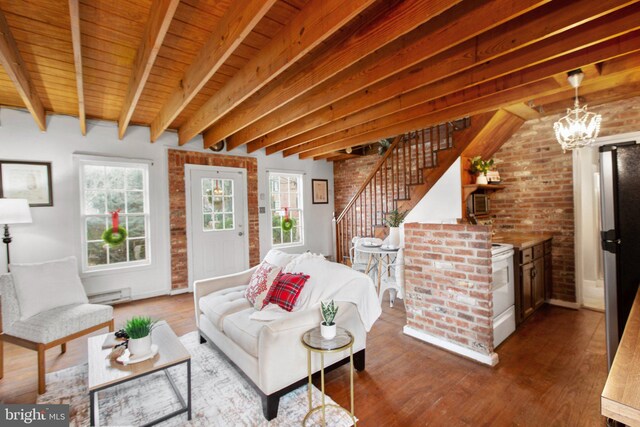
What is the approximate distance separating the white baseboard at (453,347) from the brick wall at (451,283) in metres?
0.03

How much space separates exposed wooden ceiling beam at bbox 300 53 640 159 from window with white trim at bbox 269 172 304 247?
268cm

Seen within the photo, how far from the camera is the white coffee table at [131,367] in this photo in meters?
1.61

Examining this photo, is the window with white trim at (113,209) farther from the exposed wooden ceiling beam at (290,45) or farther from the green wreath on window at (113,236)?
the exposed wooden ceiling beam at (290,45)

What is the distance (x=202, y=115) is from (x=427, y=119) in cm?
272

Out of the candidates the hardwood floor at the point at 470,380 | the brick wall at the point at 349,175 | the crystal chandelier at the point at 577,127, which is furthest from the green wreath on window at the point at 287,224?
the crystal chandelier at the point at 577,127

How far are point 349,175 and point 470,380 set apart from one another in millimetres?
4884

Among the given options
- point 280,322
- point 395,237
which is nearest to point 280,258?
point 280,322

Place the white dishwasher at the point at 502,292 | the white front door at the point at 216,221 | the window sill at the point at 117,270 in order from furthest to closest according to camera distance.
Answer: the white front door at the point at 216,221
the window sill at the point at 117,270
the white dishwasher at the point at 502,292

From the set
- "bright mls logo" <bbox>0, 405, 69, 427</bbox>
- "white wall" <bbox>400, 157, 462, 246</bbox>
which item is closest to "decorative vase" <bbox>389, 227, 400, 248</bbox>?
"white wall" <bbox>400, 157, 462, 246</bbox>

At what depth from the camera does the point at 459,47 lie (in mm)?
2223

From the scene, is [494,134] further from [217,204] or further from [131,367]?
[131,367]

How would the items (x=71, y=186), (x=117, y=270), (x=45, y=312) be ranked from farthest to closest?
(x=117, y=270), (x=71, y=186), (x=45, y=312)

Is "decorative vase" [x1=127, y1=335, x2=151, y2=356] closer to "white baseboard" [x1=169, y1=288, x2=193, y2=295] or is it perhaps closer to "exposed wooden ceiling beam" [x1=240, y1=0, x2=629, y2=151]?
"exposed wooden ceiling beam" [x1=240, y1=0, x2=629, y2=151]

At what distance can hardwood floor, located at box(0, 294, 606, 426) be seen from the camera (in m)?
1.87
